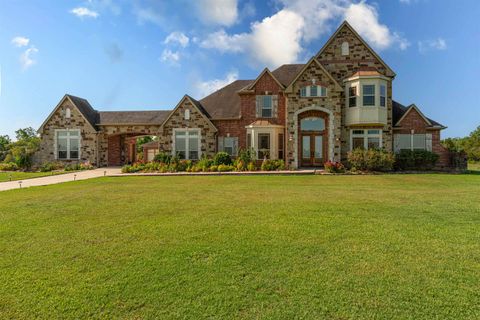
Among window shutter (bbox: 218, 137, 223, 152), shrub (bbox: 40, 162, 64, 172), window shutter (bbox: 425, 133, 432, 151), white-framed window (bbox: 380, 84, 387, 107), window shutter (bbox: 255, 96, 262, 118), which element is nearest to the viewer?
white-framed window (bbox: 380, 84, 387, 107)

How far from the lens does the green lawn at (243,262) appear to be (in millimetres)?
3393

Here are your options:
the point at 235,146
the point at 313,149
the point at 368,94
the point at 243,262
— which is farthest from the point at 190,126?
the point at 243,262

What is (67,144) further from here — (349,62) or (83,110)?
(349,62)

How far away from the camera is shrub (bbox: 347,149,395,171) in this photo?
1933cm

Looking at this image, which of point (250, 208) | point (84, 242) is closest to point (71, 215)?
point (84, 242)

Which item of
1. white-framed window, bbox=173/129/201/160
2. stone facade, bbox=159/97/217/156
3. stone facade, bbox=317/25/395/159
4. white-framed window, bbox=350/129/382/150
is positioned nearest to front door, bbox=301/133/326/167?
stone facade, bbox=317/25/395/159

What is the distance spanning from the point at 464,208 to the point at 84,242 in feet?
28.9

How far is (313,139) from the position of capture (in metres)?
22.7

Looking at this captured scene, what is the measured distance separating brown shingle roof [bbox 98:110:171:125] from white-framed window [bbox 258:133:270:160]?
31.8 feet

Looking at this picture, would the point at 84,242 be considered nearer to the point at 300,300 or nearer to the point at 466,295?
the point at 300,300

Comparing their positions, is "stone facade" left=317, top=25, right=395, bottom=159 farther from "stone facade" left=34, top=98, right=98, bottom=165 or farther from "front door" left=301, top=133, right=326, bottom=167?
"stone facade" left=34, top=98, right=98, bottom=165

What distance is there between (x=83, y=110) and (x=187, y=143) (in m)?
10.6

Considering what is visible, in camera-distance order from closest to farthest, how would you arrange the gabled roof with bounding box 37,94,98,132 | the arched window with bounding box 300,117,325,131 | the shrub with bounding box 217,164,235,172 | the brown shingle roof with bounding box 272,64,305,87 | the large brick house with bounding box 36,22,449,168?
the shrub with bounding box 217,164,235,172 → the large brick house with bounding box 36,22,449,168 → the arched window with bounding box 300,117,325,131 → the brown shingle roof with bounding box 272,64,305,87 → the gabled roof with bounding box 37,94,98,132

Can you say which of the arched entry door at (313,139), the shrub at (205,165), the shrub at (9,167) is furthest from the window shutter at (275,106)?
the shrub at (9,167)
